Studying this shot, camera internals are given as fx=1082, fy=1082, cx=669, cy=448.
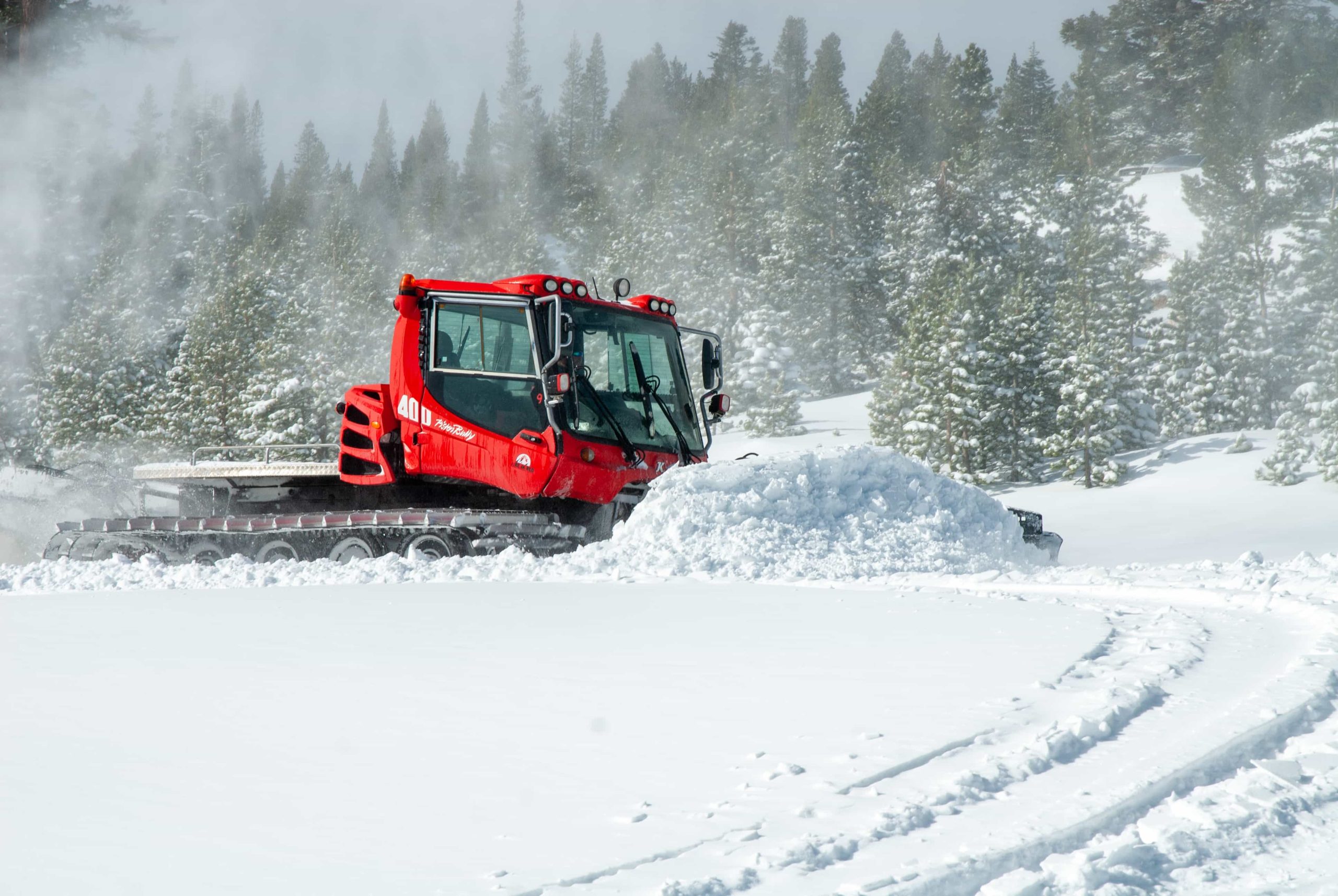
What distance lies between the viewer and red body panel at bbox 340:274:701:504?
28.9ft

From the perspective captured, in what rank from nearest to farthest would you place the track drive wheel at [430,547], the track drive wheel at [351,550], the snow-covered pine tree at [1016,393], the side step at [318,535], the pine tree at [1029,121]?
1. the side step at [318,535]
2. the track drive wheel at [430,547]
3. the track drive wheel at [351,550]
4. the snow-covered pine tree at [1016,393]
5. the pine tree at [1029,121]

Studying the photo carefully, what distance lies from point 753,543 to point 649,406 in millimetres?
1825

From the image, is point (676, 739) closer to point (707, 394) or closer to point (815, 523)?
point (815, 523)

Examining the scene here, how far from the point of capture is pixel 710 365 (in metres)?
9.73

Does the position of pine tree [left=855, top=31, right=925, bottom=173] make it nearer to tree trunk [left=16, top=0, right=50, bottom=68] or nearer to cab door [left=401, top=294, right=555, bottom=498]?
tree trunk [left=16, top=0, right=50, bottom=68]

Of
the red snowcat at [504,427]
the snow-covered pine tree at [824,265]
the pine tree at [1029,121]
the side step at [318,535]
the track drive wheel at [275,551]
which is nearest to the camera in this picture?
the side step at [318,535]

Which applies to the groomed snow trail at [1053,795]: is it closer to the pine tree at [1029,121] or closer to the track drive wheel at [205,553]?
the track drive wheel at [205,553]

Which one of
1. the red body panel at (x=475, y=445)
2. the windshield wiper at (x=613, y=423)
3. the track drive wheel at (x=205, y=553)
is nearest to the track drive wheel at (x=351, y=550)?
the red body panel at (x=475, y=445)

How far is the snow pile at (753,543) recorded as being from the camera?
8.20 metres

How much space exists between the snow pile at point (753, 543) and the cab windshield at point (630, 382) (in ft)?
2.49

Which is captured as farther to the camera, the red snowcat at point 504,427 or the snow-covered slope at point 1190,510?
the snow-covered slope at point 1190,510

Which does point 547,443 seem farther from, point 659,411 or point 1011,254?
point 1011,254

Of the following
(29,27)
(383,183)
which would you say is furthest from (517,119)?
(29,27)

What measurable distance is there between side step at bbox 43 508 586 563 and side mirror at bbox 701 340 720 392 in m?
1.85
